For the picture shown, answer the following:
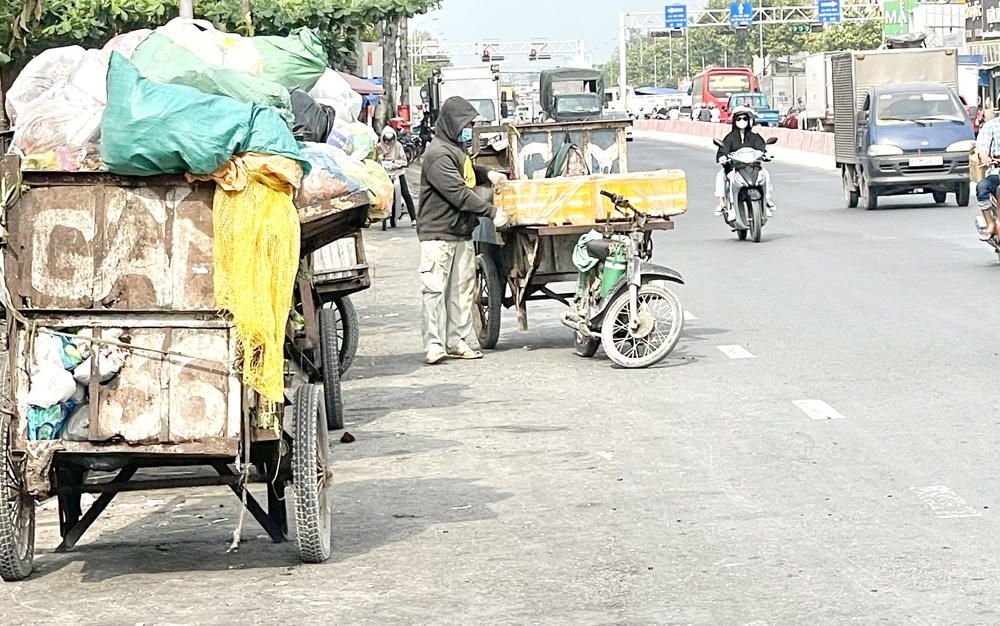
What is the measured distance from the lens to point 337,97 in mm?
10375

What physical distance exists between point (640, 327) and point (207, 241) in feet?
19.6

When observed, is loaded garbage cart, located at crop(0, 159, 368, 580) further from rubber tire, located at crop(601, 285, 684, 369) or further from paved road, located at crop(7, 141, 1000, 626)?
rubber tire, located at crop(601, 285, 684, 369)

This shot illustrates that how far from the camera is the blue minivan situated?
27.2m

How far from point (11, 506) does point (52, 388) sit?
0.48m

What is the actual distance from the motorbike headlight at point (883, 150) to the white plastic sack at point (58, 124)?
22104mm

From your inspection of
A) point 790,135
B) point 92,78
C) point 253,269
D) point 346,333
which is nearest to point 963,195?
point 346,333

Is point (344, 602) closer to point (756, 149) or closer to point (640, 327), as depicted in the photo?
point (640, 327)

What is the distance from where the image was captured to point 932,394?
1030 cm

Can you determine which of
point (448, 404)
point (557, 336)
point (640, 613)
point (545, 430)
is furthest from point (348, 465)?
point (557, 336)

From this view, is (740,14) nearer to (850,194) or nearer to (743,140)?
(850,194)

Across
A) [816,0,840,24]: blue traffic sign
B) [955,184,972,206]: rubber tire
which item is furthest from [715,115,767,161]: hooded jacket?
[816,0,840,24]: blue traffic sign

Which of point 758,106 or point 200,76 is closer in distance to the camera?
point 200,76

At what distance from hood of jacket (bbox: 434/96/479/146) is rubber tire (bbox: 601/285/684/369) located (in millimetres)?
1802

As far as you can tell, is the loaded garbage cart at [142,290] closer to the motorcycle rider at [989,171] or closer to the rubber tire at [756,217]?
the motorcycle rider at [989,171]
